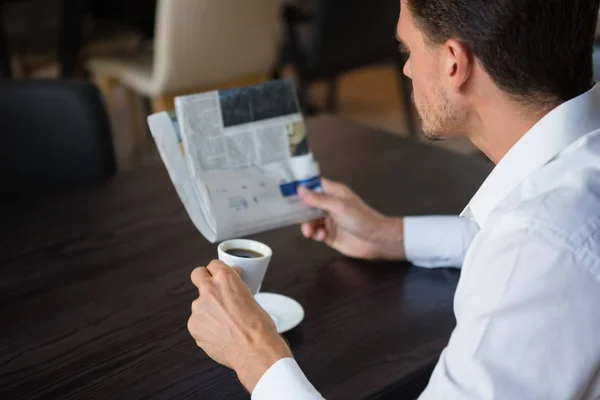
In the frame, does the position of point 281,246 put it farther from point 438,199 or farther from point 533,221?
point 533,221

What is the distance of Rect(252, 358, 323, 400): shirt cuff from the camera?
0.76 meters

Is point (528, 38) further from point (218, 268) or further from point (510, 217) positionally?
point (218, 268)

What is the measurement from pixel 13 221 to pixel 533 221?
811 millimetres

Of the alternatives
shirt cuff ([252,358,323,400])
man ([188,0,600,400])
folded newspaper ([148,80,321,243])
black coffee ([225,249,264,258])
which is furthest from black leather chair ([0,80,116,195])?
shirt cuff ([252,358,323,400])

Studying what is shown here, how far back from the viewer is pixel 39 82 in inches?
56.8

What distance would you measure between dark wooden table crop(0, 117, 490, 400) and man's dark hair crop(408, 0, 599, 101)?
1.06 ft

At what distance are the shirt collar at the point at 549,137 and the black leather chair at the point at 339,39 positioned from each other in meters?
1.89

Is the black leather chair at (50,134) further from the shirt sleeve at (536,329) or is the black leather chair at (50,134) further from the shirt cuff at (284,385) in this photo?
the shirt sleeve at (536,329)

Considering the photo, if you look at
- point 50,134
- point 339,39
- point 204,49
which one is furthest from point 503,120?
point 339,39

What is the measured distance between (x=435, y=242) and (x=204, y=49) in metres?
1.62

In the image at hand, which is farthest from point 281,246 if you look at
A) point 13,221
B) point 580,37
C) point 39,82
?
point 39,82

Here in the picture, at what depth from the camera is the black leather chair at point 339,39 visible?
2.66 meters

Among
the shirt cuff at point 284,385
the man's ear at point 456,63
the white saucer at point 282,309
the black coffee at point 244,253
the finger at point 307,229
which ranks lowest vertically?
the white saucer at point 282,309

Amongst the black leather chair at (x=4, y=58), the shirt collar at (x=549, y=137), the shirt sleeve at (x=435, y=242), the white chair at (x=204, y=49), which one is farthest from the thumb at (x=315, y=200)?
the black leather chair at (x=4, y=58)
